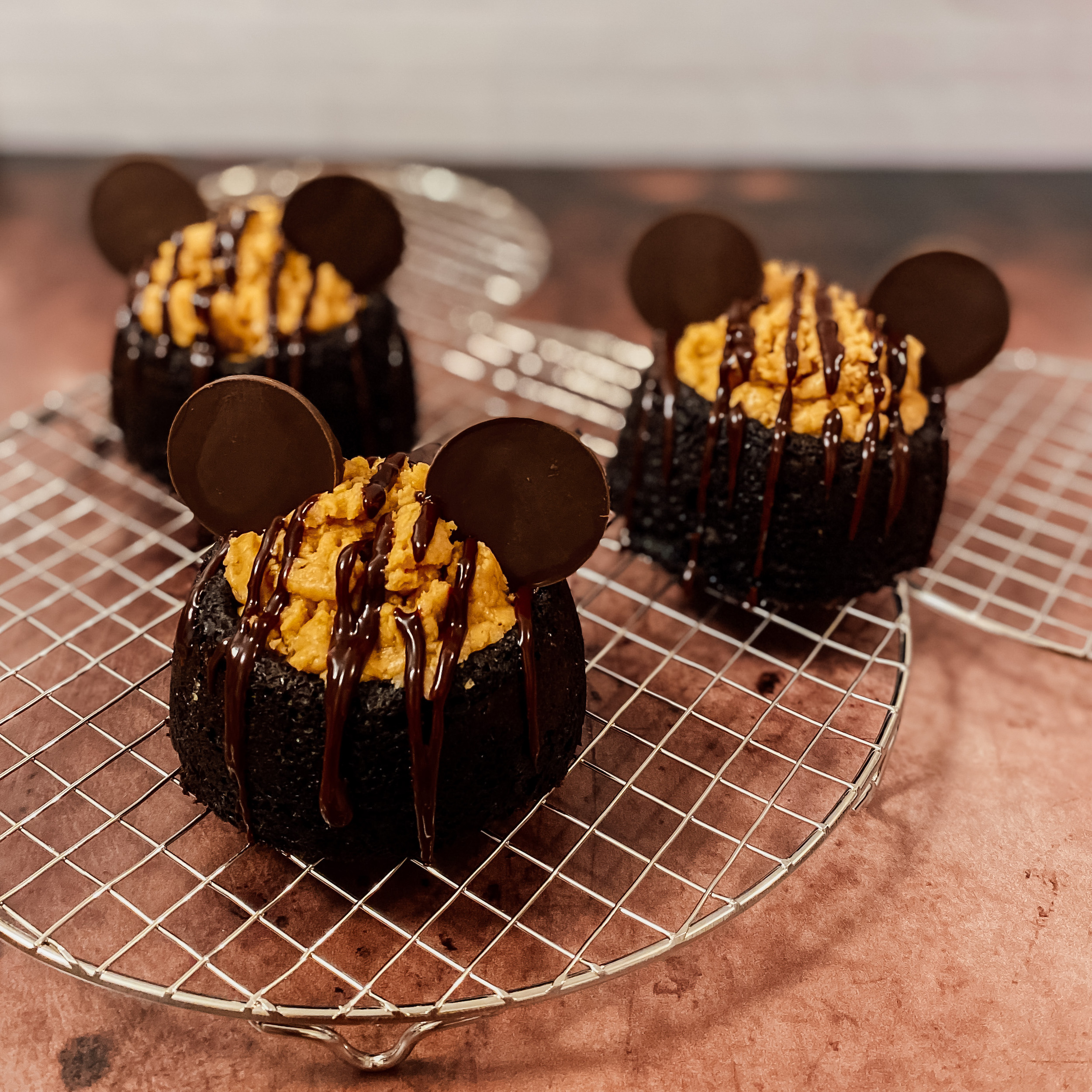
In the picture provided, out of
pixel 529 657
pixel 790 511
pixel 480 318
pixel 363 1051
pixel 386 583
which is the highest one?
pixel 386 583

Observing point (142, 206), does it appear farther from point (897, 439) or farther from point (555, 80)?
point (555, 80)

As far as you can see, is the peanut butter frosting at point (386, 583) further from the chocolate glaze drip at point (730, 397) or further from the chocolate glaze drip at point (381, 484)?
the chocolate glaze drip at point (730, 397)

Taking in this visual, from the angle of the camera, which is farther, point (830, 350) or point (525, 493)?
point (830, 350)

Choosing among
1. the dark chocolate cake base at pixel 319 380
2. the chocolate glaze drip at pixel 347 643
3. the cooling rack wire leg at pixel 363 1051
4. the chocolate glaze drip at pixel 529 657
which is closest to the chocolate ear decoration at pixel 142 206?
the dark chocolate cake base at pixel 319 380

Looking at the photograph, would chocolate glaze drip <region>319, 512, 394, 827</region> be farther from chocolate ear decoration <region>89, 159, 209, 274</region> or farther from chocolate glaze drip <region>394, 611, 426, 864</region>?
chocolate ear decoration <region>89, 159, 209, 274</region>

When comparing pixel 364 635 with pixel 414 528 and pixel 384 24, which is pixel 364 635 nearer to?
pixel 414 528

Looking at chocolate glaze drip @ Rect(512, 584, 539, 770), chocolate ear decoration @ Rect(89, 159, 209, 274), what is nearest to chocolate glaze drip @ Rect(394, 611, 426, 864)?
chocolate glaze drip @ Rect(512, 584, 539, 770)

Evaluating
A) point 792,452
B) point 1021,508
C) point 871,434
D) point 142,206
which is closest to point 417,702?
point 792,452
